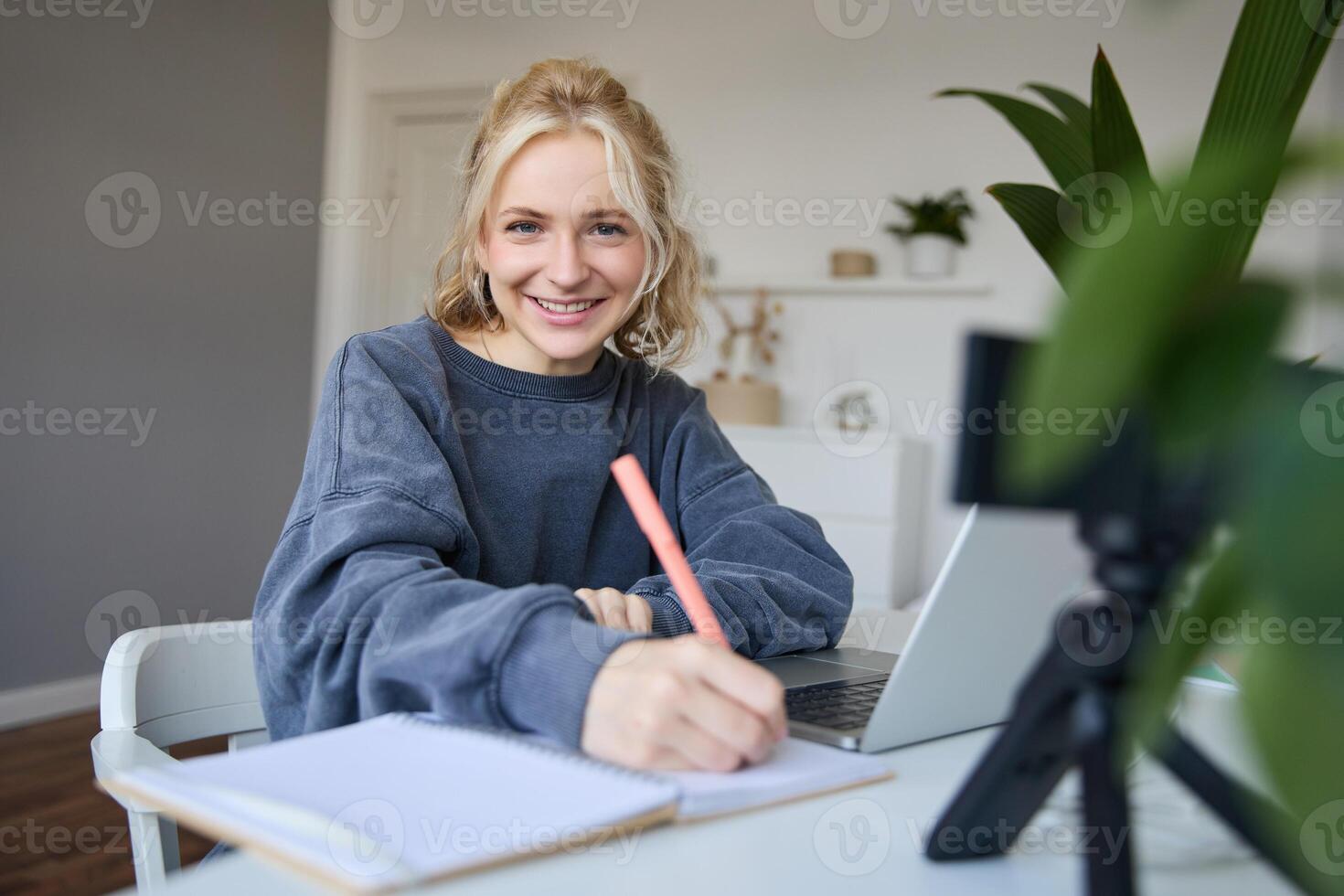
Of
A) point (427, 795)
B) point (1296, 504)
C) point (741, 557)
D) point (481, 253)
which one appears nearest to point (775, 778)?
point (427, 795)

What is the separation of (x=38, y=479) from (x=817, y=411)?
250 cm

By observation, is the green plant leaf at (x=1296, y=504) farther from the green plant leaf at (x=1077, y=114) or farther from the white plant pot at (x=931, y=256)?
the white plant pot at (x=931, y=256)

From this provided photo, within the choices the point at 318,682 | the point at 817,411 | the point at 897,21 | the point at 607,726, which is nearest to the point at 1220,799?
the point at 607,726

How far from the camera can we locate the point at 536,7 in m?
4.47

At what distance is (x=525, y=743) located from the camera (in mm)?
580

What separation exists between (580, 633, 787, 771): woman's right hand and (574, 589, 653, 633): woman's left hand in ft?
0.78

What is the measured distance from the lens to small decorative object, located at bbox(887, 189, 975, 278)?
380 centimetres

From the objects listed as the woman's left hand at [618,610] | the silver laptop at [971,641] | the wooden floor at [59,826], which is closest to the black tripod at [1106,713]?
the silver laptop at [971,641]

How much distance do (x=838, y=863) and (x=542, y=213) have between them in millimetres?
807

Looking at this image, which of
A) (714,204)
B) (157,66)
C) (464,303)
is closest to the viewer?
(464,303)

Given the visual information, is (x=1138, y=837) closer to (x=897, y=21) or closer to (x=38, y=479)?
(x=38, y=479)

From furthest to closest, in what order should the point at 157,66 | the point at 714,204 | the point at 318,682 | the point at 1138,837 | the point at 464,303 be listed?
1. the point at 714,204
2. the point at 157,66
3. the point at 464,303
4. the point at 318,682
5. the point at 1138,837

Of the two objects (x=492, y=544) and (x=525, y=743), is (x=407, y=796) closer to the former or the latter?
(x=525, y=743)

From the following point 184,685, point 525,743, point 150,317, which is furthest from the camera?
point 150,317
